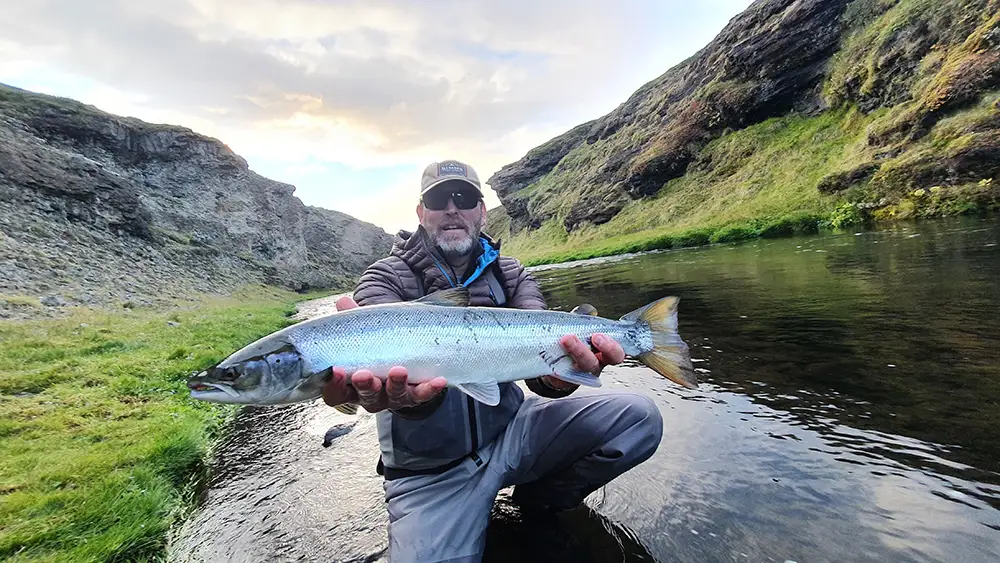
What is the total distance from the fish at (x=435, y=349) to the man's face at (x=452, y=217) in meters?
1.25

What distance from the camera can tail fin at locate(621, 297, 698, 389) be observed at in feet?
12.9

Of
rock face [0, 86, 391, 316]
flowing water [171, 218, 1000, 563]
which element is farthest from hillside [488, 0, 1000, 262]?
rock face [0, 86, 391, 316]

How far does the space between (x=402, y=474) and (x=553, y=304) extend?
1493 cm

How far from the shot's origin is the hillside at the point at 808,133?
97.1ft

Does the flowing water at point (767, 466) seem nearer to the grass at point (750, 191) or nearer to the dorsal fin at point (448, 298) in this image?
the dorsal fin at point (448, 298)

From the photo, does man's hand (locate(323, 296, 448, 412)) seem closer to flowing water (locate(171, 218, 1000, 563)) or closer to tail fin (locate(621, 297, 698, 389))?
flowing water (locate(171, 218, 1000, 563))

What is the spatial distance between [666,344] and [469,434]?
1.93m

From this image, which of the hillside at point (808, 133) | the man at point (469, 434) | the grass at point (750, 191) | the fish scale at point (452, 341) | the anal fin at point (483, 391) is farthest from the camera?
the grass at point (750, 191)

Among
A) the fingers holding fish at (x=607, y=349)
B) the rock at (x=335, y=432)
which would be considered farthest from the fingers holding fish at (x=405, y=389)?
the rock at (x=335, y=432)

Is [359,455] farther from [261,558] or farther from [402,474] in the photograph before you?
[402,474]

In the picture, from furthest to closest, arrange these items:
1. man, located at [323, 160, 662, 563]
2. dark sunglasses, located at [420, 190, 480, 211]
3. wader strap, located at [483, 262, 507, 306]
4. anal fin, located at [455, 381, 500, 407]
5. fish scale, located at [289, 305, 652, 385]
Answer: dark sunglasses, located at [420, 190, 480, 211], wader strap, located at [483, 262, 507, 306], man, located at [323, 160, 662, 563], anal fin, located at [455, 381, 500, 407], fish scale, located at [289, 305, 652, 385]

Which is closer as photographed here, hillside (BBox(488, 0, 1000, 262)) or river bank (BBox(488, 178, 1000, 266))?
river bank (BBox(488, 178, 1000, 266))

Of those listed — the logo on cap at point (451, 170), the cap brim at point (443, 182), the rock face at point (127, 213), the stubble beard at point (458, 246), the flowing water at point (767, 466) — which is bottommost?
the flowing water at point (767, 466)

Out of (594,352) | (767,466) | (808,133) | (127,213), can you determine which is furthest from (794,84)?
(127,213)
